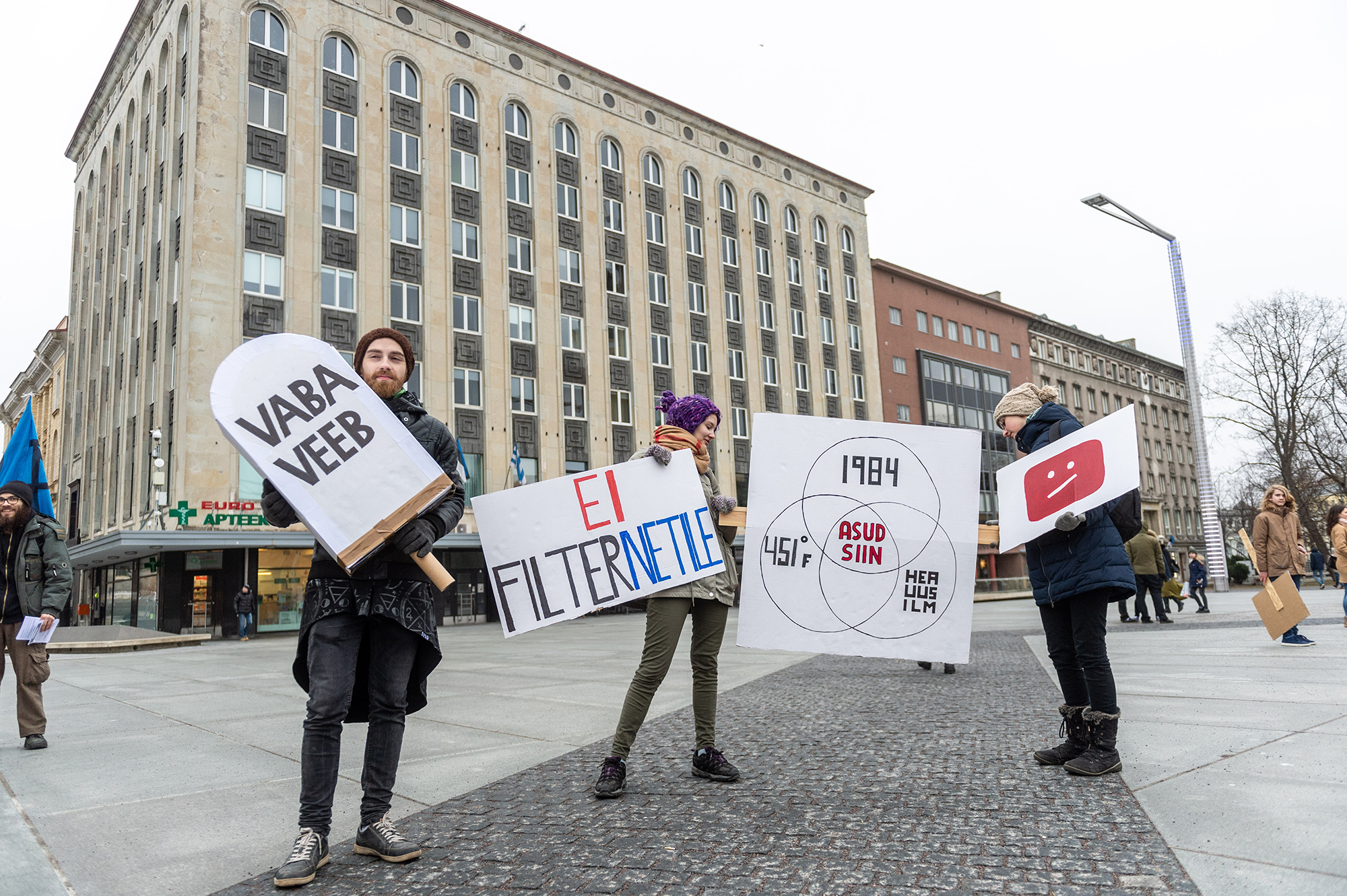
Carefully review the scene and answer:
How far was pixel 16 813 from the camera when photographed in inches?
157

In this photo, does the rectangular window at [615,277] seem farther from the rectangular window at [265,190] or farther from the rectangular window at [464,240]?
the rectangular window at [265,190]

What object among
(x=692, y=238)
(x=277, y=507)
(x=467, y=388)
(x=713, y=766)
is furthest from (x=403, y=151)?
(x=713, y=766)

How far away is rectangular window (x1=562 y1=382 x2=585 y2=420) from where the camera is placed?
35375mm

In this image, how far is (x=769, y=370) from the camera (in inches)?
1704

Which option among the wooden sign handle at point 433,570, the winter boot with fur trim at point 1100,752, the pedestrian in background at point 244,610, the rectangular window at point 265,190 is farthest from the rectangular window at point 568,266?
the wooden sign handle at point 433,570

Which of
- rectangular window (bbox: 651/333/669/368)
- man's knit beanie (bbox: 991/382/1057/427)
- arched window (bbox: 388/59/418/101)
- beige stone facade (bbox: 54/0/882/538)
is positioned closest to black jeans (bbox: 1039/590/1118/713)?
man's knit beanie (bbox: 991/382/1057/427)

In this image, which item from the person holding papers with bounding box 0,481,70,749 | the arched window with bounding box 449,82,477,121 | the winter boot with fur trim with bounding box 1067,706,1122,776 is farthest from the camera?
the arched window with bounding box 449,82,477,121

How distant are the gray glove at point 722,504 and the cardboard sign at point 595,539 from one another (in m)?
0.05

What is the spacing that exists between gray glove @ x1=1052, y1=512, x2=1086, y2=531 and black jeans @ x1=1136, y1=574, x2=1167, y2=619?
1186 cm

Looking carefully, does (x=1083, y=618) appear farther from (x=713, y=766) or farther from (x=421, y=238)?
(x=421, y=238)

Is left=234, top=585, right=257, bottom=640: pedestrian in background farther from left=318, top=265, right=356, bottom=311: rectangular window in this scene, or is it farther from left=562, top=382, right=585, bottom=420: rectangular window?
left=562, top=382, right=585, bottom=420: rectangular window

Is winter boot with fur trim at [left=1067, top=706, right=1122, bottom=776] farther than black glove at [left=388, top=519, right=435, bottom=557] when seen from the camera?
Yes

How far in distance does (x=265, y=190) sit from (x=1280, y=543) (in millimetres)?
29353

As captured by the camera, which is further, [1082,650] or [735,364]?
[735,364]
